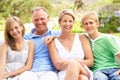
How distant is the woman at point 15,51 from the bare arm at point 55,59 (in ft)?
0.60

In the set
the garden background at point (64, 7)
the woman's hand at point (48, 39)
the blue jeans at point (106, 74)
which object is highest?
the garden background at point (64, 7)

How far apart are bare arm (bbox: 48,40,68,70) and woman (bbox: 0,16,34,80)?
182mm

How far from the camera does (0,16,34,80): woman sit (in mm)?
2631

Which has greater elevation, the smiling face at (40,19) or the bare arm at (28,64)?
the smiling face at (40,19)

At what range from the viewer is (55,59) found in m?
2.63

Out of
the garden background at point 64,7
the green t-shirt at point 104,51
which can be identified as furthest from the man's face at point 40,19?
the garden background at point 64,7

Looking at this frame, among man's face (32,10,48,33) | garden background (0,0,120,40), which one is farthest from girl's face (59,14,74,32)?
garden background (0,0,120,40)

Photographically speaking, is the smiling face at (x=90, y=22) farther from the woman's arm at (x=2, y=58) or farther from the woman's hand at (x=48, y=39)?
the woman's arm at (x=2, y=58)

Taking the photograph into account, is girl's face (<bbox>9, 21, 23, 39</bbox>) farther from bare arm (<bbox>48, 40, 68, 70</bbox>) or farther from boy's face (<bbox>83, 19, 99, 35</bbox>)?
boy's face (<bbox>83, 19, 99, 35</bbox>)

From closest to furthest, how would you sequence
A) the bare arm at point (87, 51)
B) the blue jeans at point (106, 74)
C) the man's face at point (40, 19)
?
the blue jeans at point (106, 74), the bare arm at point (87, 51), the man's face at point (40, 19)

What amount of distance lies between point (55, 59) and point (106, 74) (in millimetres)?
467

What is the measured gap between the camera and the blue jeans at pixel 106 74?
252 centimetres

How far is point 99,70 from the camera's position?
8.65 ft

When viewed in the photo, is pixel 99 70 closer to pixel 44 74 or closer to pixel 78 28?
pixel 44 74
